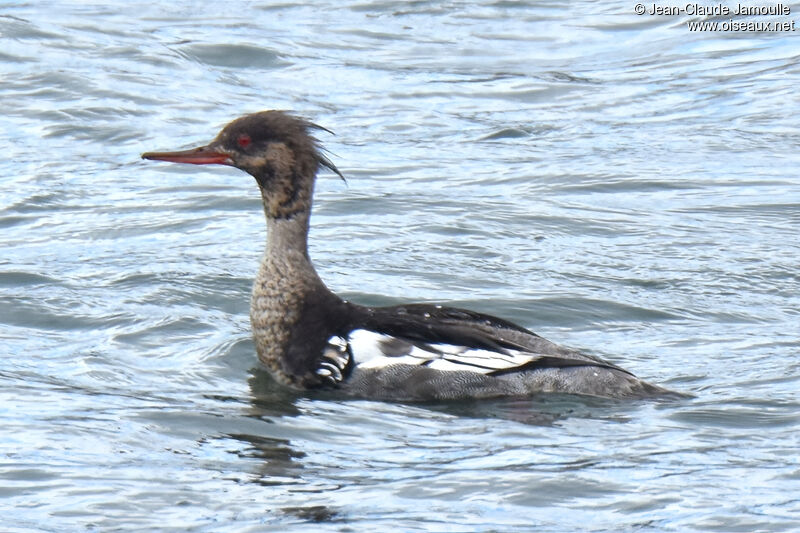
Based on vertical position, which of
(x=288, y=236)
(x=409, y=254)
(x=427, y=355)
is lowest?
(x=409, y=254)

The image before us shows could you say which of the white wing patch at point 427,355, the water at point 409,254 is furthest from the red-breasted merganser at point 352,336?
the water at point 409,254

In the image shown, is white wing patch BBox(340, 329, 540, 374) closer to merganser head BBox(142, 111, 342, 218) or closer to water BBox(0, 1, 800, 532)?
water BBox(0, 1, 800, 532)

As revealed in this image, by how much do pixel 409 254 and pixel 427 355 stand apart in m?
3.27

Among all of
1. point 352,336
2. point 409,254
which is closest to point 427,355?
point 352,336

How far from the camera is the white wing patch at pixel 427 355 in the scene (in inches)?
322

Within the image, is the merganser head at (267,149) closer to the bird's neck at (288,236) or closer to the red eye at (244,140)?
the red eye at (244,140)

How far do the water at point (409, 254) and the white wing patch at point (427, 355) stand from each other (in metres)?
0.24

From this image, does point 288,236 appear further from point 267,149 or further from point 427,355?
point 427,355

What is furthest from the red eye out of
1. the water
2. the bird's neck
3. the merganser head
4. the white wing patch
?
the white wing patch

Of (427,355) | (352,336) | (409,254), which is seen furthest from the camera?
(409,254)

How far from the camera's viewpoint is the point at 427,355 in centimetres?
827

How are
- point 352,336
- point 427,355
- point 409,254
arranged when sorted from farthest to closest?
1. point 409,254
2. point 352,336
3. point 427,355

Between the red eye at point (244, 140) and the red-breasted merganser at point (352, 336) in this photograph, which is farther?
the red eye at point (244, 140)

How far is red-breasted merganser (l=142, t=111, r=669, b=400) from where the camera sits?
26.8 feet
